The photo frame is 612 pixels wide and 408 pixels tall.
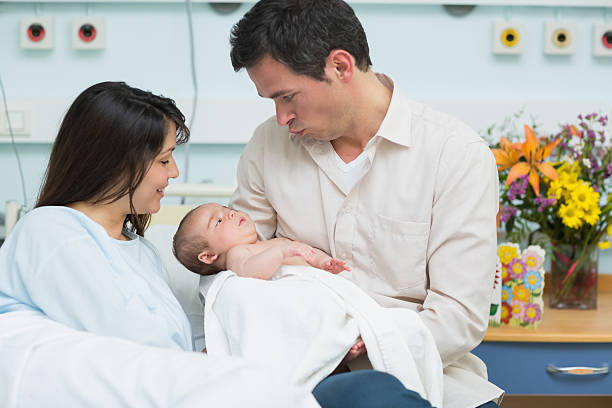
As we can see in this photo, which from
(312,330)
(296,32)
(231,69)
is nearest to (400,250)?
(312,330)

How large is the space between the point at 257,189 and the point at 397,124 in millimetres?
425

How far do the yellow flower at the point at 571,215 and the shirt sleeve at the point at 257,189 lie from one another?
2.98 ft

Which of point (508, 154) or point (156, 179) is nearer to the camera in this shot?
point (156, 179)

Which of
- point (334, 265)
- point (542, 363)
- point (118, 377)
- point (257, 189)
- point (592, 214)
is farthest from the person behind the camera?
point (592, 214)

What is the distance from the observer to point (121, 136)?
147cm

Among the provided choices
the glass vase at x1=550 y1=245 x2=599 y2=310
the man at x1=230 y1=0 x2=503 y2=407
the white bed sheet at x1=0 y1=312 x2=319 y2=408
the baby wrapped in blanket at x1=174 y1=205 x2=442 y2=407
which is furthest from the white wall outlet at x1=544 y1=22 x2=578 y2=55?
the white bed sheet at x1=0 y1=312 x2=319 y2=408

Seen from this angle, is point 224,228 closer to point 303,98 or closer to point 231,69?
point 303,98

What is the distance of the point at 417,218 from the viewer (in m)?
1.64

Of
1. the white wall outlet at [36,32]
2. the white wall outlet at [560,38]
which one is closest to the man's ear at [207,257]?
the white wall outlet at [36,32]

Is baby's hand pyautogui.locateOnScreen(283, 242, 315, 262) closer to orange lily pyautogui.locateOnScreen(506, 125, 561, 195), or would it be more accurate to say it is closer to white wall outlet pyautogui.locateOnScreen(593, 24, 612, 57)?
orange lily pyautogui.locateOnScreen(506, 125, 561, 195)

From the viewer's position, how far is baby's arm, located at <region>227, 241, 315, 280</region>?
1.58 metres

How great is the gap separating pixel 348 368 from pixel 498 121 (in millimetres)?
1317

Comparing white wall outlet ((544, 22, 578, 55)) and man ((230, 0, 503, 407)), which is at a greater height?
white wall outlet ((544, 22, 578, 55))

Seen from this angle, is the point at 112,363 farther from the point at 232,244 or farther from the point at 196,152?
the point at 196,152
